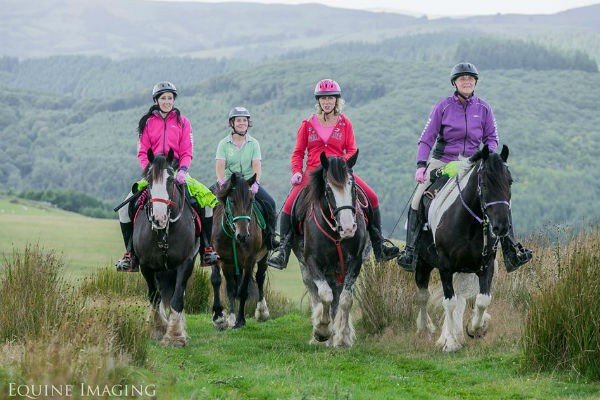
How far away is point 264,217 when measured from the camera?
13688mm

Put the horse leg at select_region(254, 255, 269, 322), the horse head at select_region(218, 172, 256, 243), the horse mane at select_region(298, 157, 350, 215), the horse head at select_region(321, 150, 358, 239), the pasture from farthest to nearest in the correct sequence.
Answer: the horse leg at select_region(254, 255, 269, 322), the horse head at select_region(218, 172, 256, 243), the horse mane at select_region(298, 157, 350, 215), the horse head at select_region(321, 150, 358, 239), the pasture

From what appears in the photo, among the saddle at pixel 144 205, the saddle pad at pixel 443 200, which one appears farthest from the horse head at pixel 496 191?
the saddle at pixel 144 205

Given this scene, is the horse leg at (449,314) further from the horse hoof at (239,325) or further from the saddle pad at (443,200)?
the horse hoof at (239,325)

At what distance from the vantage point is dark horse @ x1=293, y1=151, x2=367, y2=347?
1007 centimetres

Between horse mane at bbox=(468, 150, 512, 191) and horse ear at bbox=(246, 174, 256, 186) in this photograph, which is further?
horse ear at bbox=(246, 174, 256, 186)

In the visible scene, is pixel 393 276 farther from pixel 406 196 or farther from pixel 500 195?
pixel 406 196

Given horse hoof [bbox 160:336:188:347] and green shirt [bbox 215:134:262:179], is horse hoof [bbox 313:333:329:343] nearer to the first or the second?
horse hoof [bbox 160:336:188:347]

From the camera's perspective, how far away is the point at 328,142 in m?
11.2

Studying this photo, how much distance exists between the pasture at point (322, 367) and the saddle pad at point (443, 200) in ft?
4.50

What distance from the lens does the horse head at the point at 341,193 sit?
963cm

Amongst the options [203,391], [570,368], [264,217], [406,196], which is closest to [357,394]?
[203,391]

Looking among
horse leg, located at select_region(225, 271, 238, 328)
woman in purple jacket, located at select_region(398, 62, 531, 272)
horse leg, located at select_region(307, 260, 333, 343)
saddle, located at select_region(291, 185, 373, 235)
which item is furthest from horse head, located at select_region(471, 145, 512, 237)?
horse leg, located at select_region(225, 271, 238, 328)

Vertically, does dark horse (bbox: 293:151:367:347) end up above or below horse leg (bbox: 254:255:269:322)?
above

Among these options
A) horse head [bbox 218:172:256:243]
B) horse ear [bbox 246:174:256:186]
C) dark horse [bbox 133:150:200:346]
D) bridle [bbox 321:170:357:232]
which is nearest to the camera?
bridle [bbox 321:170:357:232]
